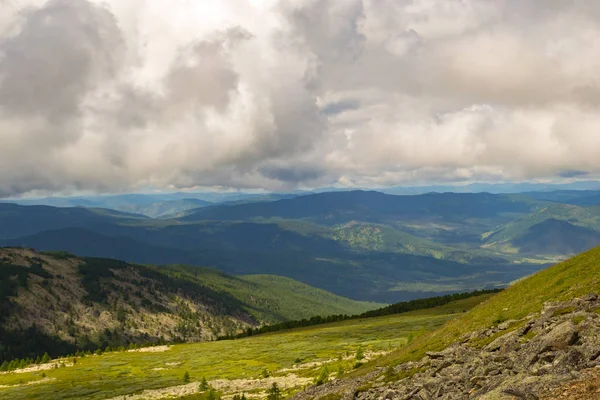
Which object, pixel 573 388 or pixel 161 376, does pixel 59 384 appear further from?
pixel 573 388

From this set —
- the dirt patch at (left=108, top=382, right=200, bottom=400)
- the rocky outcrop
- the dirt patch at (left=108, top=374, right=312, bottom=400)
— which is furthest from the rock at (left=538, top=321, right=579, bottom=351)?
the dirt patch at (left=108, top=382, right=200, bottom=400)

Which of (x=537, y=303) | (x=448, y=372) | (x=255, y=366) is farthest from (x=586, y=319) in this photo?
(x=255, y=366)

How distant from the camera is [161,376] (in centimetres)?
11662

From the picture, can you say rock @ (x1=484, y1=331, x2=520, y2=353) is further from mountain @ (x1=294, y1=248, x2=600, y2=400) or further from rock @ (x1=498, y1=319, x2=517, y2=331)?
rock @ (x1=498, y1=319, x2=517, y2=331)

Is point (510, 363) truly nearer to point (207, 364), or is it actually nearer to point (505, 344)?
point (505, 344)

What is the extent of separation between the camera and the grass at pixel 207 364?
336 feet

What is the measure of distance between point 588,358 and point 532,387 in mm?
4854

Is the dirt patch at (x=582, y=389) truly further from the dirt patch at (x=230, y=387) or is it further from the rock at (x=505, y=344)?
the dirt patch at (x=230, y=387)

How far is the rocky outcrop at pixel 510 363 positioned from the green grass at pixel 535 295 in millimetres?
4596

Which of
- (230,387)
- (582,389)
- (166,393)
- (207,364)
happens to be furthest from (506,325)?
(207,364)

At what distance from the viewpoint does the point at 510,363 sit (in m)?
27.8

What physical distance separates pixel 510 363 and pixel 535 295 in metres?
28.1

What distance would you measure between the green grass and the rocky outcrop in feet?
15.1

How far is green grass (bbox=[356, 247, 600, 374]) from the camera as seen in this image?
44484mm
